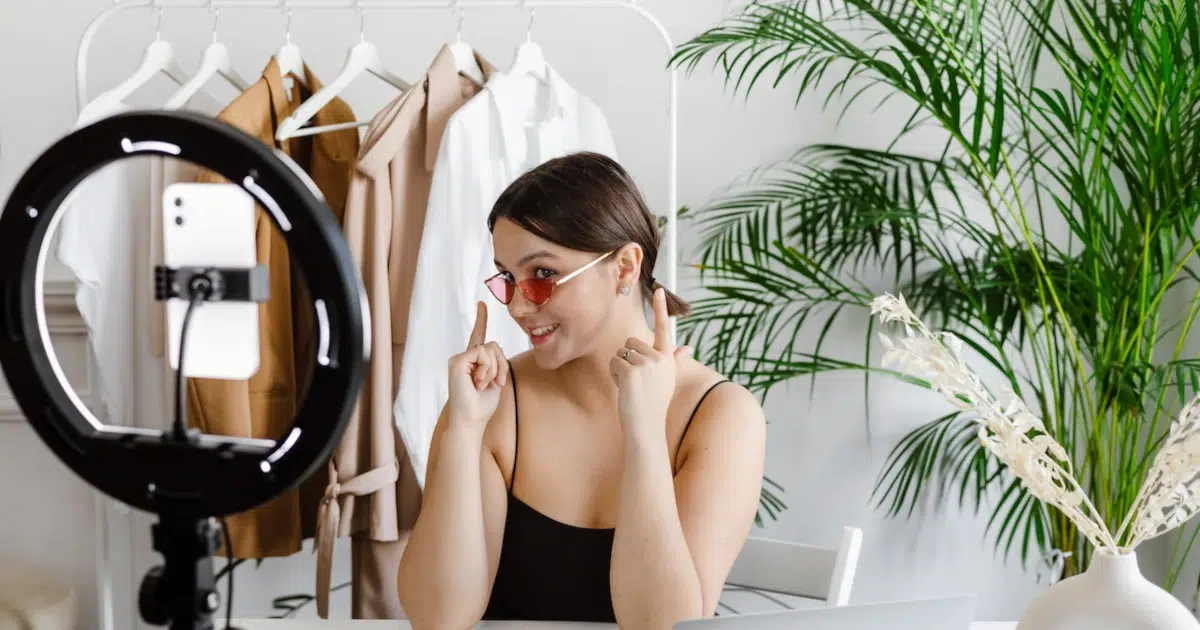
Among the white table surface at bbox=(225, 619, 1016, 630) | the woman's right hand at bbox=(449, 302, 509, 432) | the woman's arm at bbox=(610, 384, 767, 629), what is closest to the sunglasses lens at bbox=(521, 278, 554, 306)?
the woman's right hand at bbox=(449, 302, 509, 432)

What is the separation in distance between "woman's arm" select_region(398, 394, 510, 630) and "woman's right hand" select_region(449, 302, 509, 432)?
15 millimetres

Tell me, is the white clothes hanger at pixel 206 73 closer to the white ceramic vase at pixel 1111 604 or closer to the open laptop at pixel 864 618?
the open laptop at pixel 864 618

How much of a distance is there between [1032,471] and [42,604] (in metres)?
2.09

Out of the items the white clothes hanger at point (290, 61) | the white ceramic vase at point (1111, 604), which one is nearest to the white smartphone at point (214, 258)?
the white ceramic vase at point (1111, 604)

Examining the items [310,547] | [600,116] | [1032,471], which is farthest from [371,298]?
[1032,471]

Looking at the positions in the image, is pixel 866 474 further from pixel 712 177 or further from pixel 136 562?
pixel 136 562

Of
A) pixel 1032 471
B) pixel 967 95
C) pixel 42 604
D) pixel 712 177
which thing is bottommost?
pixel 42 604

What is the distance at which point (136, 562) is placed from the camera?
2379 millimetres

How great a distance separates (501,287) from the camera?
1.40 metres

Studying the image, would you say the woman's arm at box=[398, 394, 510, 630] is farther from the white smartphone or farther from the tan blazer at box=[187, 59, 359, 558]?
the white smartphone

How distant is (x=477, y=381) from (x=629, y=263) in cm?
27

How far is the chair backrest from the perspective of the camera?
1.69 m

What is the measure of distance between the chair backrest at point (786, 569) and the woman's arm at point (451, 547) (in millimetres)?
490

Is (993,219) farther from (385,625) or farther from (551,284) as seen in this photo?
(385,625)
